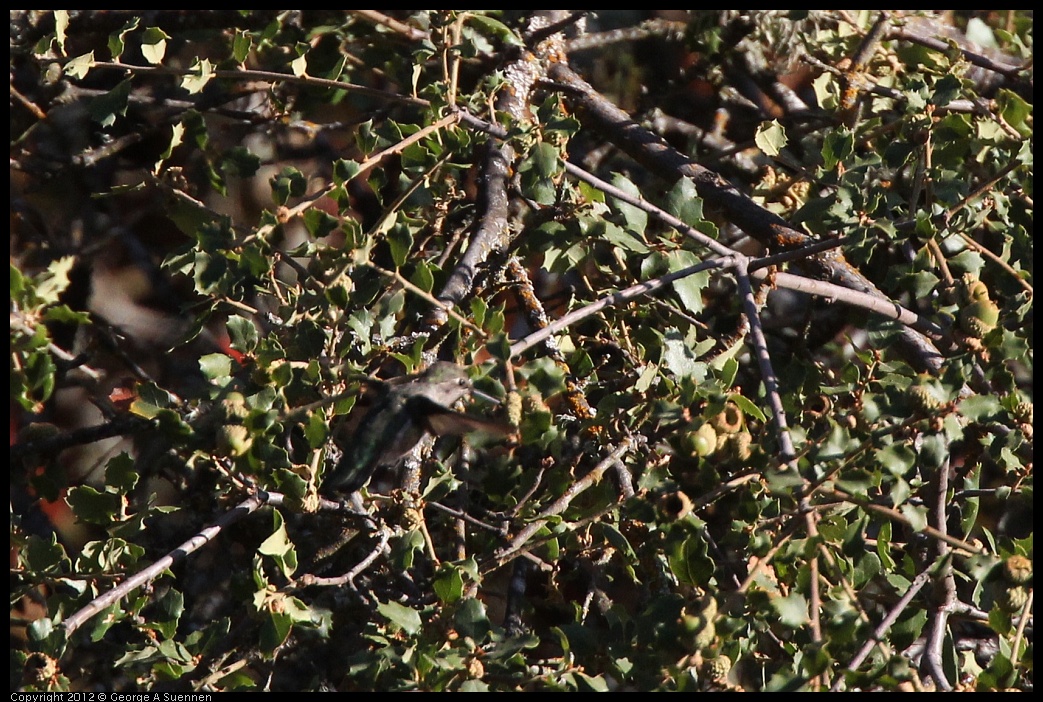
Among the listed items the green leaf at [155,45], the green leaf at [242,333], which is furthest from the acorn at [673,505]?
the green leaf at [155,45]

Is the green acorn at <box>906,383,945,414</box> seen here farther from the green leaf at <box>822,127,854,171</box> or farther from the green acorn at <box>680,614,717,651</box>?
the green leaf at <box>822,127,854,171</box>

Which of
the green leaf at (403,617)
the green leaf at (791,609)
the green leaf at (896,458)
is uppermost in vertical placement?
the green leaf at (896,458)

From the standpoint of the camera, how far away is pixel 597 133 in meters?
1.82

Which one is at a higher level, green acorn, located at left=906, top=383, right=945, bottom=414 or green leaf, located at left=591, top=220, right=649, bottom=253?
green acorn, located at left=906, top=383, right=945, bottom=414

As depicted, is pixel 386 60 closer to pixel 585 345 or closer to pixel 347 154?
pixel 347 154

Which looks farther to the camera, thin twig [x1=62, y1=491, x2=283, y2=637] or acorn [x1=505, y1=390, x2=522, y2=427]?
thin twig [x1=62, y1=491, x2=283, y2=637]

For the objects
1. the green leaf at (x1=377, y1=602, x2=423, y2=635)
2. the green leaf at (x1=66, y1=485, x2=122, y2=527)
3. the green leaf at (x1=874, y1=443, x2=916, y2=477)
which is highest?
the green leaf at (x1=874, y1=443, x2=916, y2=477)

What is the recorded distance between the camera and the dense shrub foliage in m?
1.03

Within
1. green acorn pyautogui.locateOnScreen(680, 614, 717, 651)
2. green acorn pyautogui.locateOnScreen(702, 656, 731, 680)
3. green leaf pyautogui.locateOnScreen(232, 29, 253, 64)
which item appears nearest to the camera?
green acorn pyautogui.locateOnScreen(680, 614, 717, 651)

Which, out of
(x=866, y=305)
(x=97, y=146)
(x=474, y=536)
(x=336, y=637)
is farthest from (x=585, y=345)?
(x=97, y=146)

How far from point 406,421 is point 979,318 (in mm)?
647

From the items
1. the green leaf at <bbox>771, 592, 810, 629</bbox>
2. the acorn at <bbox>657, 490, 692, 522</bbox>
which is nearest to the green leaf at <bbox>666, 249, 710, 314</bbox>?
the acorn at <bbox>657, 490, 692, 522</bbox>

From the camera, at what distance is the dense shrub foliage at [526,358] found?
1034mm

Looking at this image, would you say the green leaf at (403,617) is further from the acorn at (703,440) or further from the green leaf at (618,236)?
the green leaf at (618,236)
